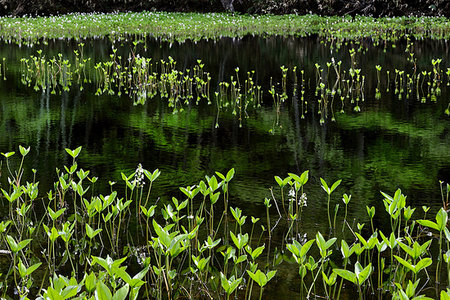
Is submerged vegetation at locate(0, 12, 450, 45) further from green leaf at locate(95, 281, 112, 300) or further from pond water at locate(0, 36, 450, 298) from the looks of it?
green leaf at locate(95, 281, 112, 300)

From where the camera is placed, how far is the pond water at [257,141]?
18.8 feet

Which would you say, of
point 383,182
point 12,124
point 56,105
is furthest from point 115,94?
point 383,182

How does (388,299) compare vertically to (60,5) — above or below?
below

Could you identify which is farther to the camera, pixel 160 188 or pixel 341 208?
pixel 160 188

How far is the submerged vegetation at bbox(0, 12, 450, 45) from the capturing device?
21406 millimetres

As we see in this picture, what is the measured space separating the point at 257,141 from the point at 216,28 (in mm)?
16364

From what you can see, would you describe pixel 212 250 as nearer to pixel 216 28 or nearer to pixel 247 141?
pixel 247 141

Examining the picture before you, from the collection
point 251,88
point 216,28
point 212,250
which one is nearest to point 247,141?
point 251,88

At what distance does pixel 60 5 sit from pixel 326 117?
26.5 meters

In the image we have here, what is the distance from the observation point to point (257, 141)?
7586 mm

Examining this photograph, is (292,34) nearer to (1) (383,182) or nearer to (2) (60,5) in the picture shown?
(2) (60,5)

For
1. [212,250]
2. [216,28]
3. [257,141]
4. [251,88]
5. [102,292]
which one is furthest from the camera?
[216,28]

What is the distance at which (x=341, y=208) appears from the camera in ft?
16.7

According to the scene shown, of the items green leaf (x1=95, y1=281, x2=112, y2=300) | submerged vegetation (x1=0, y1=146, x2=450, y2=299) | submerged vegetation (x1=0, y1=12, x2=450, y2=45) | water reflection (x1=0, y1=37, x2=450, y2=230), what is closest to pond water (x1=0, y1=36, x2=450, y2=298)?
water reflection (x1=0, y1=37, x2=450, y2=230)
